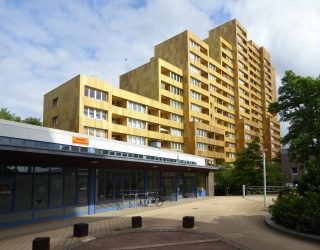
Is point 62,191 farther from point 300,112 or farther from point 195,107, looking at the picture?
point 195,107

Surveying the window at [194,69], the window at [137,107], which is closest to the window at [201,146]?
the window at [137,107]

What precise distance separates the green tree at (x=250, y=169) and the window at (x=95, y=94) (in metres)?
22.7

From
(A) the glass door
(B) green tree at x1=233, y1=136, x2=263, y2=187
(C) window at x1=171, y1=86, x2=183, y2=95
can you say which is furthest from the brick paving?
(C) window at x1=171, y1=86, x2=183, y2=95

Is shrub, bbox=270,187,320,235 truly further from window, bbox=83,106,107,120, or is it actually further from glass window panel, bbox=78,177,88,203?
window, bbox=83,106,107,120

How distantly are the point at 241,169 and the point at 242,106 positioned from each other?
140ft

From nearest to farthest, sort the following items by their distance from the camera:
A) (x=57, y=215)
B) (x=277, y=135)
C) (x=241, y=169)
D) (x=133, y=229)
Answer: (x=133, y=229) → (x=57, y=215) → (x=241, y=169) → (x=277, y=135)

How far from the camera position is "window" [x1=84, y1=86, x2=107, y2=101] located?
4150 centimetres

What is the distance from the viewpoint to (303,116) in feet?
117

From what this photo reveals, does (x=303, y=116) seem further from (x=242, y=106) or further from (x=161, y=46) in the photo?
(x=242, y=106)

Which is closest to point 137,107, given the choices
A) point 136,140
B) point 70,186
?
point 136,140

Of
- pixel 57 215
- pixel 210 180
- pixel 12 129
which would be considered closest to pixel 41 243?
pixel 57 215

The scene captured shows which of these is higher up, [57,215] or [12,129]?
[12,129]

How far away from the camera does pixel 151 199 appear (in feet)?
89.1

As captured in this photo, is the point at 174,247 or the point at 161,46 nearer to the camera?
the point at 174,247
